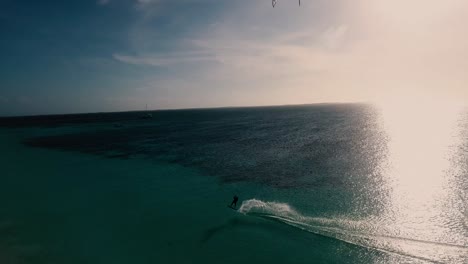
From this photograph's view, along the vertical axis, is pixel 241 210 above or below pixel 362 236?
above

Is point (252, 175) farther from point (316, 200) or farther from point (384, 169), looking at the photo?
point (384, 169)

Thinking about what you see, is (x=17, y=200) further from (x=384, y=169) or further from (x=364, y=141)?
(x=364, y=141)

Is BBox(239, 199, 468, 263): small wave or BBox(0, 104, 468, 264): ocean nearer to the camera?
BBox(239, 199, 468, 263): small wave

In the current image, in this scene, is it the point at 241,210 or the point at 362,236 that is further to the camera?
the point at 241,210

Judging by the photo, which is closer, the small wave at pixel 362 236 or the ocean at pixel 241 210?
the small wave at pixel 362 236

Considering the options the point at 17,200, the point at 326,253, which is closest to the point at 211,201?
the point at 326,253

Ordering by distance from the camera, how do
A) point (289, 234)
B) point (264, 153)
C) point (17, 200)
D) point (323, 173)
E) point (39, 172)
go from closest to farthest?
point (289, 234), point (17, 200), point (323, 173), point (39, 172), point (264, 153)

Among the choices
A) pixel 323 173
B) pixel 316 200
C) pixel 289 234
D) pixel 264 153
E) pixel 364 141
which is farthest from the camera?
pixel 364 141

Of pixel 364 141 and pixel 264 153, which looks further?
pixel 364 141
